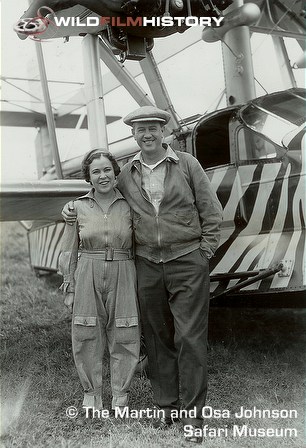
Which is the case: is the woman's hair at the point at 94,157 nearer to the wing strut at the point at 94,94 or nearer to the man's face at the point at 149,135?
the man's face at the point at 149,135

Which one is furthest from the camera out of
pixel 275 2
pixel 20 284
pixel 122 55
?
pixel 20 284

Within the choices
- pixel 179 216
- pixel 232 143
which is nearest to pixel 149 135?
pixel 179 216

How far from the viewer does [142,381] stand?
3.58m

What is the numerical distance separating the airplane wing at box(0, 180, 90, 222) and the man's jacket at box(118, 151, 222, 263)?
1.38 metres

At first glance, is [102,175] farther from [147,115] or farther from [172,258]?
[172,258]

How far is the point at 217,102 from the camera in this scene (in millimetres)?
5344

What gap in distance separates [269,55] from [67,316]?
11.6ft

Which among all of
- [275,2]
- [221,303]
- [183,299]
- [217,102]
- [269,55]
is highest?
[275,2]

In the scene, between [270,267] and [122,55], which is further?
[122,55]

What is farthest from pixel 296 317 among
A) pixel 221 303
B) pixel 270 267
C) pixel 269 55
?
pixel 269 55

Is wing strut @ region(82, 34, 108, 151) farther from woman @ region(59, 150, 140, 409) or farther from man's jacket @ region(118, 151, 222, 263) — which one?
man's jacket @ region(118, 151, 222, 263)

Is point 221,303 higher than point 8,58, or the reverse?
point 8,58

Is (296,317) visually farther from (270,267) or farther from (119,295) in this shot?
(119,295)

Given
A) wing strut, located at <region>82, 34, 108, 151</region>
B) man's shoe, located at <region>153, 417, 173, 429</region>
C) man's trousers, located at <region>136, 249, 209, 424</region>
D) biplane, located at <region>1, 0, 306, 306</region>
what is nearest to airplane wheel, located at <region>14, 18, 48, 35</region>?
biplane, located at <region>1, 0, 306, 306</region>
